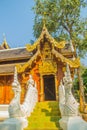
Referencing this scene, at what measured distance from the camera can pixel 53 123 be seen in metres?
7.91

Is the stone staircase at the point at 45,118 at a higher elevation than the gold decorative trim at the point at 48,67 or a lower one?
lower

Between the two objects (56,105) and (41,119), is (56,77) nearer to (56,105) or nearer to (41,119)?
(56,105)

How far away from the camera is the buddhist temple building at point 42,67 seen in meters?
12.2

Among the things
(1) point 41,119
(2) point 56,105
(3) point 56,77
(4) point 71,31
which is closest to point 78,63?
(3) point 56,77

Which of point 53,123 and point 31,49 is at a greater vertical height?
point 31,49

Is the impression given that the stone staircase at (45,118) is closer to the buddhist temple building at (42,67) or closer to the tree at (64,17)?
the buddhist temple building at (42,67)

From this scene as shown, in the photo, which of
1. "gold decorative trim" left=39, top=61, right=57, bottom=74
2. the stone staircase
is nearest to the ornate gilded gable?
"gold decorative trim" left=39, top=61, right=57, bottom=74

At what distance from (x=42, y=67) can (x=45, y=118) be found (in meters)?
4.69

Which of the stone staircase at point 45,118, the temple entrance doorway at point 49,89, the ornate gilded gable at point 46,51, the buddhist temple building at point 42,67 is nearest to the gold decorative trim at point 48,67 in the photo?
the buddhist temple building at point 42,67

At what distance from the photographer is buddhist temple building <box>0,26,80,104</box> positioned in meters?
12.2

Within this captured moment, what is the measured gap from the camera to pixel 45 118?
332 inches

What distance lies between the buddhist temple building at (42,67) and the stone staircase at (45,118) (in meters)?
2.12

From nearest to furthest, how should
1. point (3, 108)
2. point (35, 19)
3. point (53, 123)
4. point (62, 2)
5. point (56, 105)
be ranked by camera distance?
1. point (53, 123)
2. point (56, 105)
3. point (3, 108)
4. point (62, 2)
5. point (35, 19)

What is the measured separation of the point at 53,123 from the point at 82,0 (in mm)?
13191
